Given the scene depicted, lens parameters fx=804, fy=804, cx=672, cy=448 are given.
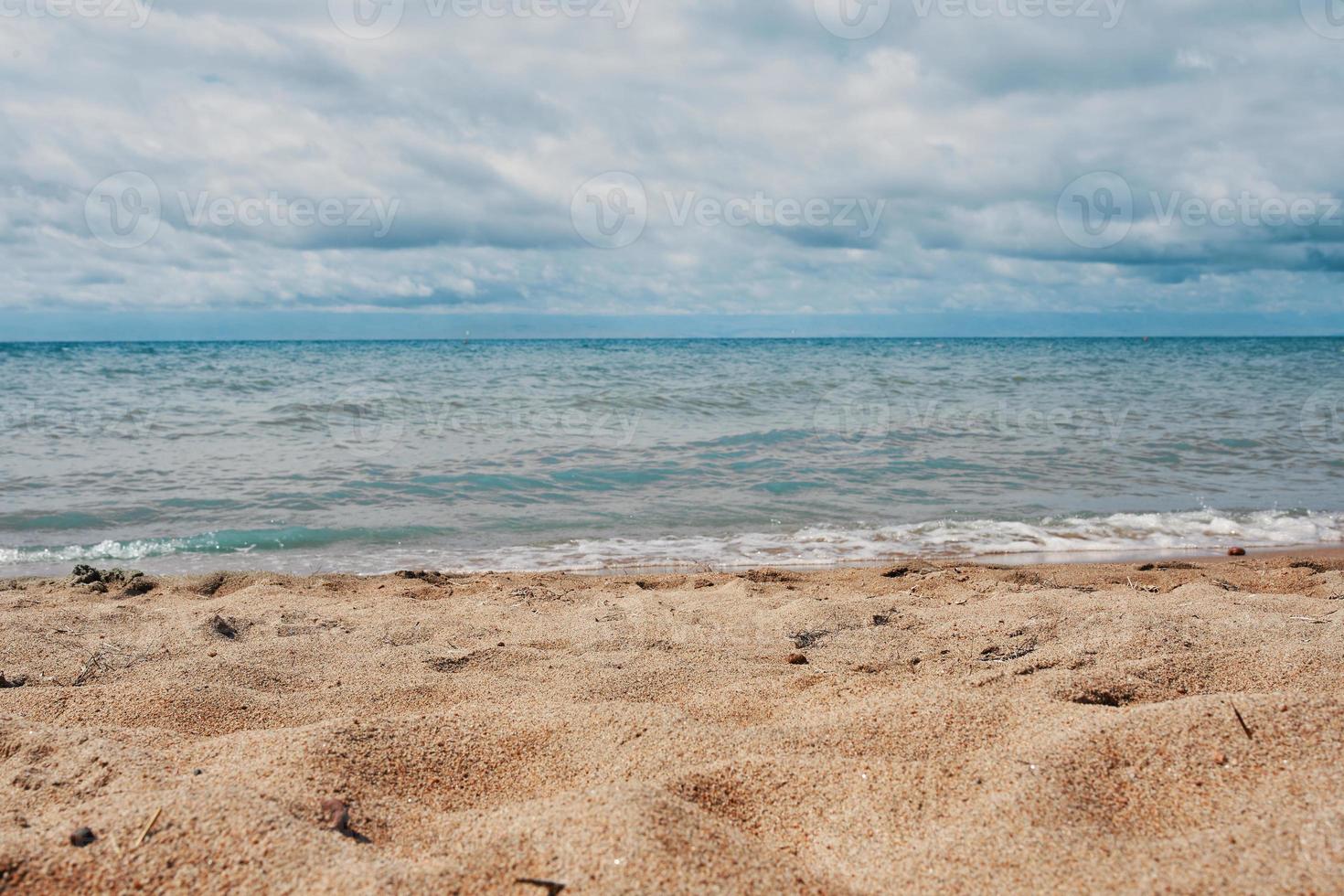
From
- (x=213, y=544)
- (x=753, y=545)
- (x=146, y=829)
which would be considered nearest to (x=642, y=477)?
(x=753, y=545)

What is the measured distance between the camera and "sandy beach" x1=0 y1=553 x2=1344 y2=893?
1.90 meters

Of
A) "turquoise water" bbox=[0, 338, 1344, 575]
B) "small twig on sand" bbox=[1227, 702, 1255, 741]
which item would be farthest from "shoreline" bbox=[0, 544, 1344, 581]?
"small twig on sand" bbox=[1227, 702, 1255, 741]

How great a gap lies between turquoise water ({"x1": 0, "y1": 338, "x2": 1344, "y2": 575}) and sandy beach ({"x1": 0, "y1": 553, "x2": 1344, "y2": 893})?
10.6ft

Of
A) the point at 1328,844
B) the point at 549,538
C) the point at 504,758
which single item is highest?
the point at 1328,844

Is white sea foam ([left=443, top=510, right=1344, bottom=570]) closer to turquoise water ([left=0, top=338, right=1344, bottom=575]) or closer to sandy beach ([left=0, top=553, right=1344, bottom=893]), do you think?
turquoise water ([left=0, top=338, right=1344, bottom=575])

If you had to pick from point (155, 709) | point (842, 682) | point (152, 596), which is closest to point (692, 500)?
point (152, 596)

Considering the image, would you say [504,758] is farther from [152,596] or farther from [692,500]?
[692,500]

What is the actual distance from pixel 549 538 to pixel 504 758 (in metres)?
5.61

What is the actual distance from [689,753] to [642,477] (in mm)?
8137

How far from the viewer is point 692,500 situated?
9562mm

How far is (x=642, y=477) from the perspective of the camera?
35.0ft

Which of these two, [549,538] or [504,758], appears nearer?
[504,758]

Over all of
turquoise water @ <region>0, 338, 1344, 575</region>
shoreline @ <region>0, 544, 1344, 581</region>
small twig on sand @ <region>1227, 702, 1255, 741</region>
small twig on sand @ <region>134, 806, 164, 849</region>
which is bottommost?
shoreline @ <region>0, 544, 1344, 581</region>

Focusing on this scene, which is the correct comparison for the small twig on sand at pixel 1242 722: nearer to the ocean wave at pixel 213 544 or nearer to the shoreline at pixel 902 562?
the shoreline at pixel 902 562
